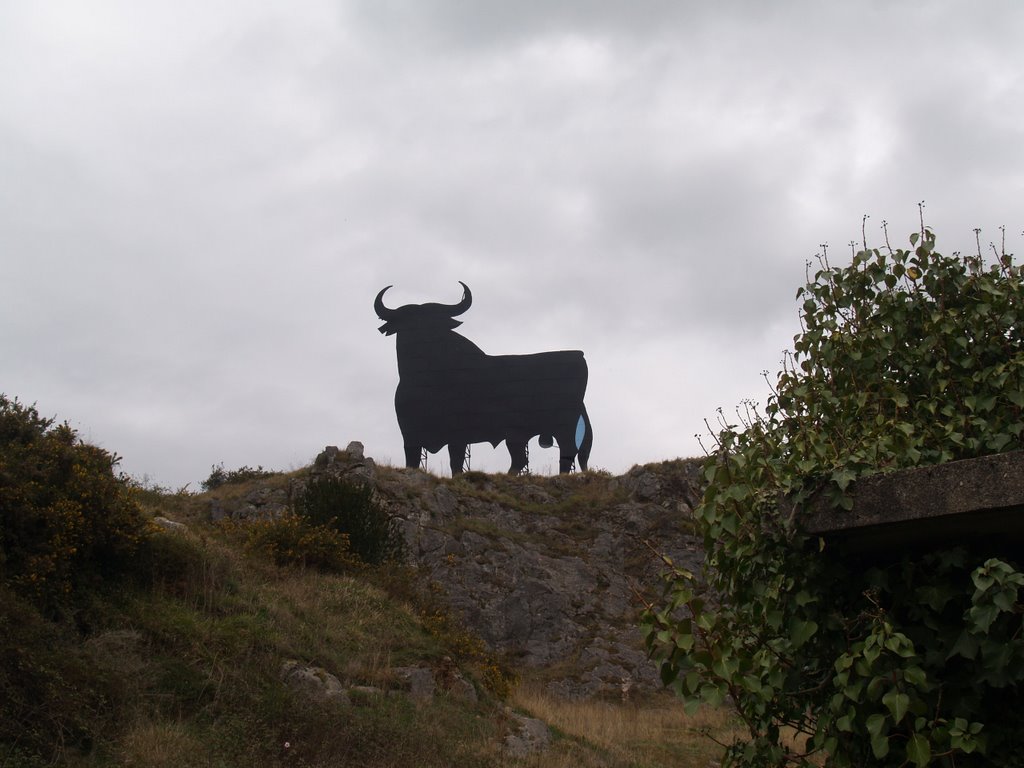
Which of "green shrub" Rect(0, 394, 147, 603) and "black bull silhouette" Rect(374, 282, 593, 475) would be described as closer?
"green shrub" Rect(0, 394, 147, 603)

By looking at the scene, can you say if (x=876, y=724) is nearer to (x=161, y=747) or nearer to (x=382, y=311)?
(x=161, y=747)

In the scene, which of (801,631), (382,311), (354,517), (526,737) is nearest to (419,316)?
(382,311)

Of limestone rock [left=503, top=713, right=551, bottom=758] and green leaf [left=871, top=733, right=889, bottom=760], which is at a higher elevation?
green leaf [left=871, top=733, right=889, bottom=760]

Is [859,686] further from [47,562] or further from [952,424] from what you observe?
[47,562]

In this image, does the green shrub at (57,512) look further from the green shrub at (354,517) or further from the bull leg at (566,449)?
the bull leg at (566,449)

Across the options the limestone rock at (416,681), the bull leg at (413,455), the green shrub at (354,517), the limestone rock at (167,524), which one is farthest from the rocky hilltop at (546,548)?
the limestone rock at (416,681)

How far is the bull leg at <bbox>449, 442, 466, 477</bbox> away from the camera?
23.7 meters

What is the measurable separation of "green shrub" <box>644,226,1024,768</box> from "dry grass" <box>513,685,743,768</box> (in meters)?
6.51

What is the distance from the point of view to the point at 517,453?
23.7 metres

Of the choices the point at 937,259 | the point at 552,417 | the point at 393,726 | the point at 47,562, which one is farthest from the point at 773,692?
the point at 552,417

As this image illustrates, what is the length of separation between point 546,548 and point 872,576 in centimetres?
1952

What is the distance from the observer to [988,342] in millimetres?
3506

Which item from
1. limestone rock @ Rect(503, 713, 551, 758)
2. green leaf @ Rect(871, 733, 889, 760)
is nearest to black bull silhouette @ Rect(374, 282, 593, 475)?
limestone rock @ Rect(503, 713, 551, 758)

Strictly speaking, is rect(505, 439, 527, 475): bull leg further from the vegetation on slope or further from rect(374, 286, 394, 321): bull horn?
the vegetation on slope
